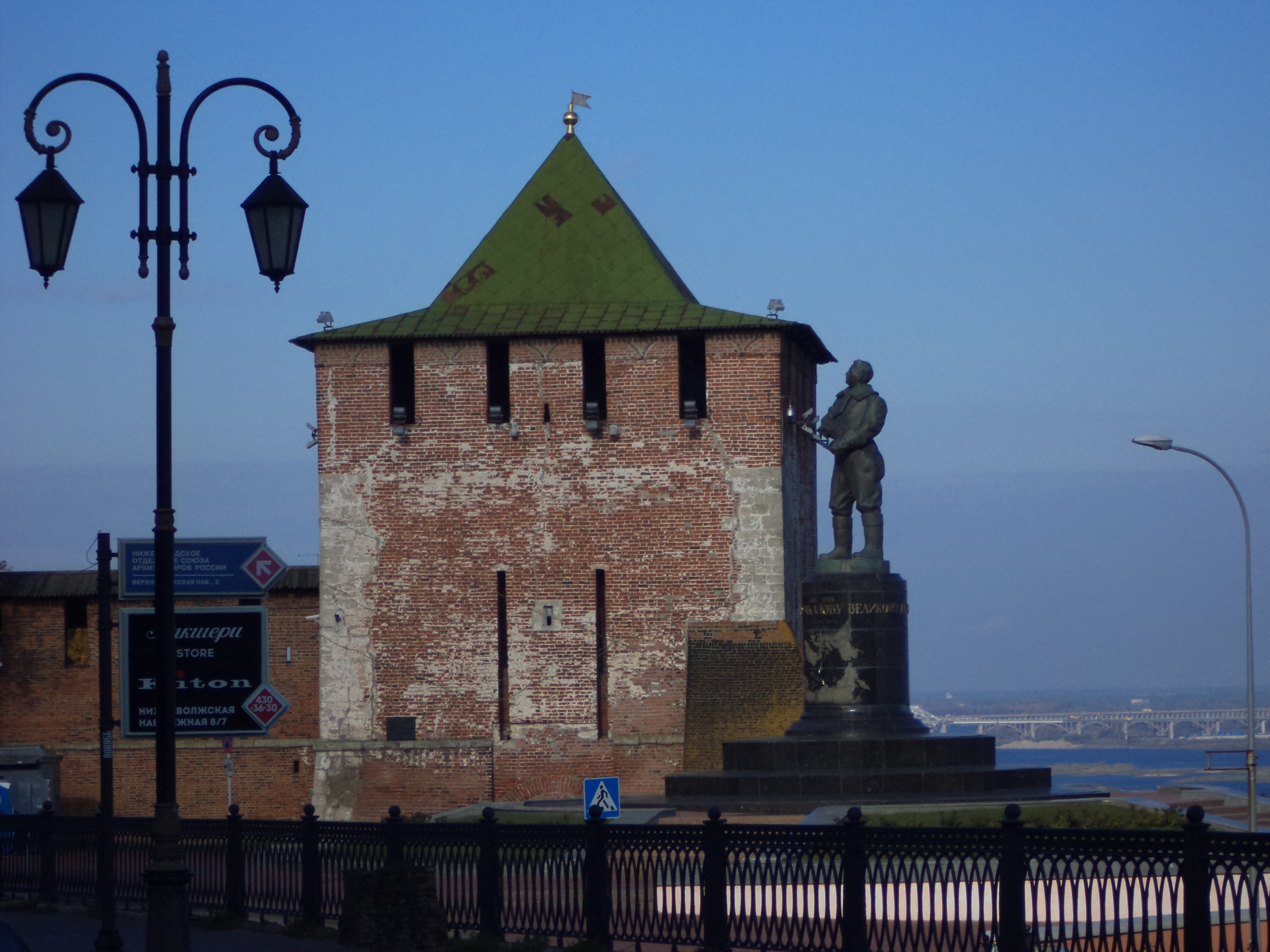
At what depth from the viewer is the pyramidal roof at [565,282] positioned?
29125 mm

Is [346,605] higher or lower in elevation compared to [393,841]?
higher

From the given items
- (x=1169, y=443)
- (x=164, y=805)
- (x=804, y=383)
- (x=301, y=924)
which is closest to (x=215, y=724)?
(x=301, y=924)

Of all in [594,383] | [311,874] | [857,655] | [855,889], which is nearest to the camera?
[855,889]

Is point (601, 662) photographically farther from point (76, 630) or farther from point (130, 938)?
point (130, 938)

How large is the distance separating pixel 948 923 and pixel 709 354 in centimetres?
1793

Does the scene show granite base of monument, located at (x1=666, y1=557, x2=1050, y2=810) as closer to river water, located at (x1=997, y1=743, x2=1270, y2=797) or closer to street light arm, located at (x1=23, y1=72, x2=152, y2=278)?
river water, located at (x1=997, y1=743, x2=1270, y2=797)

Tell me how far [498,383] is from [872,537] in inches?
416

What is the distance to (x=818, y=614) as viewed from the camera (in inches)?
802

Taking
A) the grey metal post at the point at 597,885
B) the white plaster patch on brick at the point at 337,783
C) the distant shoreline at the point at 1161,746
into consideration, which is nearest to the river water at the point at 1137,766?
the distant shoreline at the point at 1161,746

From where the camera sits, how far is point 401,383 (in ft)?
98.4

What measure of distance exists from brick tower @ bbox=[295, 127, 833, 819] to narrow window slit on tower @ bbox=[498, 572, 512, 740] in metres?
0.04

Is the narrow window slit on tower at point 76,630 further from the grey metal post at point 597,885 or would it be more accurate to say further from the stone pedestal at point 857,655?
the grey metal post at point 597,885

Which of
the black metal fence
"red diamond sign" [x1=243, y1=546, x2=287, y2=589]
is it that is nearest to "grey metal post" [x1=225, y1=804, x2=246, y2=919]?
the black metal fence

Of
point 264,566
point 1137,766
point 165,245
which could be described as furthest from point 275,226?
point 1137,766
